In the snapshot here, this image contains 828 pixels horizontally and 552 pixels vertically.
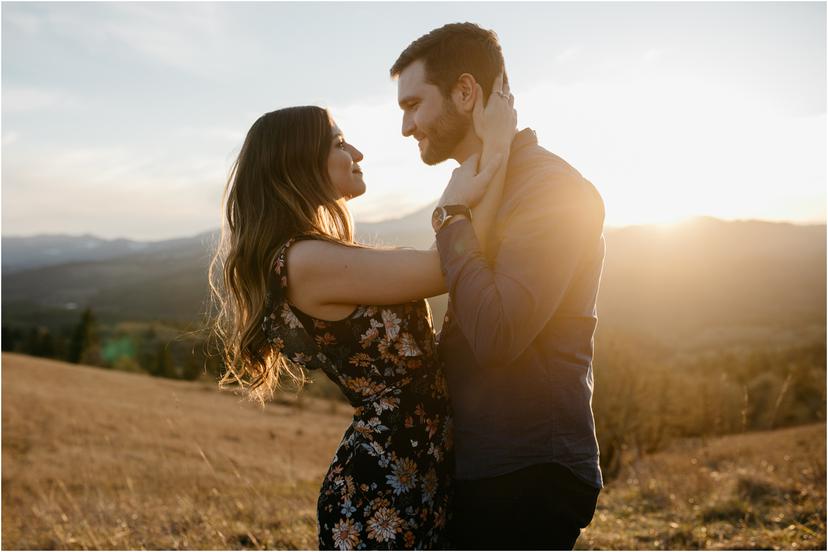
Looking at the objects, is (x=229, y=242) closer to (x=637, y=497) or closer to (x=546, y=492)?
(x=546, y=492)

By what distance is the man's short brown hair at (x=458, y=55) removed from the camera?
8.55 ft

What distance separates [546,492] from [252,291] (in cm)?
130

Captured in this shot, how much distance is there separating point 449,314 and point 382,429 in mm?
494

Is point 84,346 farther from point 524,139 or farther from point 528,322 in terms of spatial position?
point 528,322

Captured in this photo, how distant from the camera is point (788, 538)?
212 inches

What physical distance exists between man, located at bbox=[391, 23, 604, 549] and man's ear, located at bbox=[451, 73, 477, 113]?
272mm

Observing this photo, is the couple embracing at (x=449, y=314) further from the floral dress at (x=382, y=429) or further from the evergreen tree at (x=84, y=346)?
the evergreen tree at (x=84, y=346)

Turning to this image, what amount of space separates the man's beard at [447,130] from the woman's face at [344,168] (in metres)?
0.34

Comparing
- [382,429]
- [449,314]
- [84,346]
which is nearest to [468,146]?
[449,314]

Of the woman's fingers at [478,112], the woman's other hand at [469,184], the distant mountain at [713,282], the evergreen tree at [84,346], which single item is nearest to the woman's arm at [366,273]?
the woman's other hand at [469,184]

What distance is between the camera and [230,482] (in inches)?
465

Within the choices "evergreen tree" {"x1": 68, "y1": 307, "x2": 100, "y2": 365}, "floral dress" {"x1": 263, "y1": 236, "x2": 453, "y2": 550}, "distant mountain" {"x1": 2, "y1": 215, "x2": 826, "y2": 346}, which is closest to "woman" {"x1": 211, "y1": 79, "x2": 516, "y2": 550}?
"floral dress" {"x1": 263, "y1": 236, "x2": 453, "y2": 550}

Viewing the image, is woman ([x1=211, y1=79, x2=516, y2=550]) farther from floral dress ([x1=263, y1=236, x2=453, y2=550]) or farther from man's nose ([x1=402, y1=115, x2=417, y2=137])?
man's nose ([x1=402, y1=115, x2=417, y2=137])

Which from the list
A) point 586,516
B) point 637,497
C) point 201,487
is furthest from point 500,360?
point 201,487
